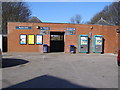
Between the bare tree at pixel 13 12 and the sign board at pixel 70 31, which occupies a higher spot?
the bare tree at pixel 13 12

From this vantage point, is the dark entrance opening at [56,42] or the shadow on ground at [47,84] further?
the dark entrance opening at [56,42]

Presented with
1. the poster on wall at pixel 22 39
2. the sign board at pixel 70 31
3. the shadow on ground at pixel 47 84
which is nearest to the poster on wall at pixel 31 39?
the poster on wall at pixel 22 39

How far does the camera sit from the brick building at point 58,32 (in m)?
20.1

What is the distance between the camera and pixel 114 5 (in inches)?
1933

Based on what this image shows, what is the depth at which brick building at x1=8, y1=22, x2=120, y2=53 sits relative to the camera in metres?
20.1

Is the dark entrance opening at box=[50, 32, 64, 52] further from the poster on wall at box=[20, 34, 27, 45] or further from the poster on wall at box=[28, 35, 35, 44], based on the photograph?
the poster on wall at box=[20, 34, 27, 45]

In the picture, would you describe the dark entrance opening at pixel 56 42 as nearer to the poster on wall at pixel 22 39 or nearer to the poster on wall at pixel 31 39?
the poster on wall at pixel 31 39

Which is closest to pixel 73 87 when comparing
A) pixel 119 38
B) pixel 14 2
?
pixel 119 38

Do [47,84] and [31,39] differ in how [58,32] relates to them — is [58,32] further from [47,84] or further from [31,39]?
[47,84]

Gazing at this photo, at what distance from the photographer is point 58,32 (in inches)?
839

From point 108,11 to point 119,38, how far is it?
34.3 m

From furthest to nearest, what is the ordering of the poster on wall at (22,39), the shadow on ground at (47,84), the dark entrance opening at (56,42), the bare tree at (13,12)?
the bare tree at (13,12) < the dark entrance opening at (56,42) < the poster on wall at (22,39) < the shadow on ground at (47,84)

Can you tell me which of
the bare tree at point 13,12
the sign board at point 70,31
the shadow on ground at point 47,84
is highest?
the bare tree at point 13,12

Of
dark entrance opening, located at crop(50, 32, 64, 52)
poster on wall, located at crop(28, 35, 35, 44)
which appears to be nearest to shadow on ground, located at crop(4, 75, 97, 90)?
poster on wall, located at crop(28, 35, 35, 44)
